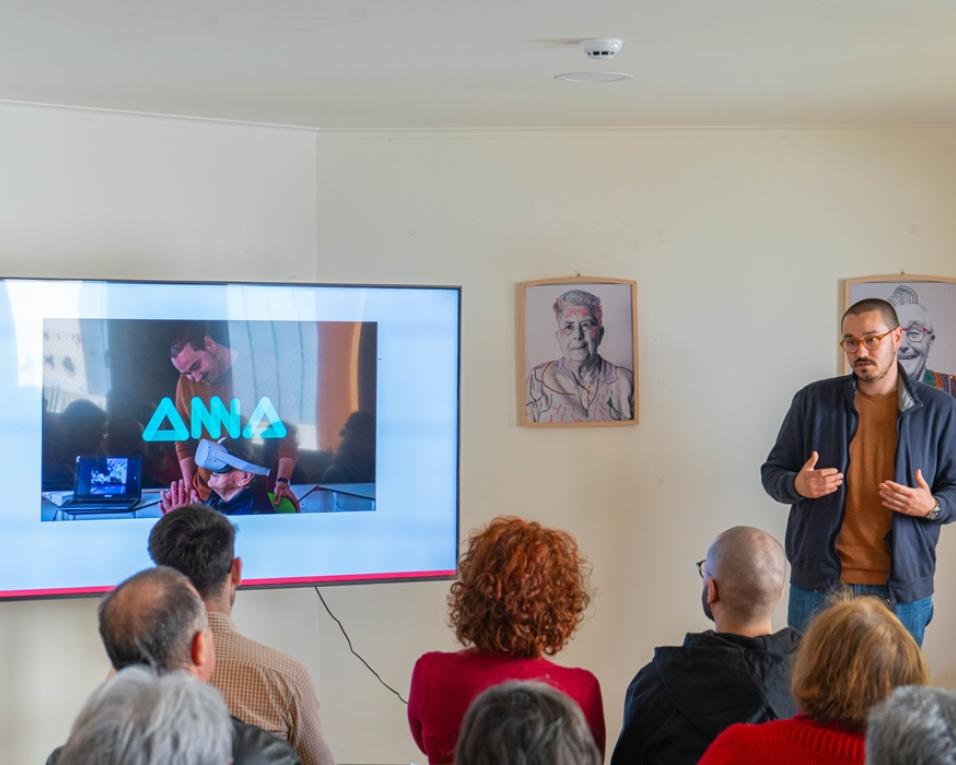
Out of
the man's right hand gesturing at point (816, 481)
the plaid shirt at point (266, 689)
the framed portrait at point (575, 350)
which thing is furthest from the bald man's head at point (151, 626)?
the framed portrait at point (575, 350)

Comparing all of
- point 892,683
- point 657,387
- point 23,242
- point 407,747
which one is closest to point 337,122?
point 23,242

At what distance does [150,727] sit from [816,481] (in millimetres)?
2599

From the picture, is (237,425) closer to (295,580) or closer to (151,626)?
(295,580)

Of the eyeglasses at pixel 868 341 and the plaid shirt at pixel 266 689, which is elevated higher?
the eyeglasses at pixel 868 341

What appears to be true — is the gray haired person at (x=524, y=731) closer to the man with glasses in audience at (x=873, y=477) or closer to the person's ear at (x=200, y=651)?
the person's ear at (x=200, y=651)

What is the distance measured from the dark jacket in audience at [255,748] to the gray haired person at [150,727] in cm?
45

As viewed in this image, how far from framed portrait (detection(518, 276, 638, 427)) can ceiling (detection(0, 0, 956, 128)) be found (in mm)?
644

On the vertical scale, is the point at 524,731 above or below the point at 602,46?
below

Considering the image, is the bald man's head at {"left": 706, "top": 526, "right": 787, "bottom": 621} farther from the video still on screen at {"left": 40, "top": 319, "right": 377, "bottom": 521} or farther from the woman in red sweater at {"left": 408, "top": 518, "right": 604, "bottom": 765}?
the video still on screen at {"left": 40, "top": 319, "right": 377, "bottom": 521}

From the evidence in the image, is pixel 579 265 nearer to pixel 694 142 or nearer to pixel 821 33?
pixel 694 142

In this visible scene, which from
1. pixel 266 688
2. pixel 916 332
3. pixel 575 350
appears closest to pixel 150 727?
pixel 266 688

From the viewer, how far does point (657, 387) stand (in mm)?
4371

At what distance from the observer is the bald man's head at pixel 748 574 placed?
7.64 ft

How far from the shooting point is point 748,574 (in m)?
2.34
